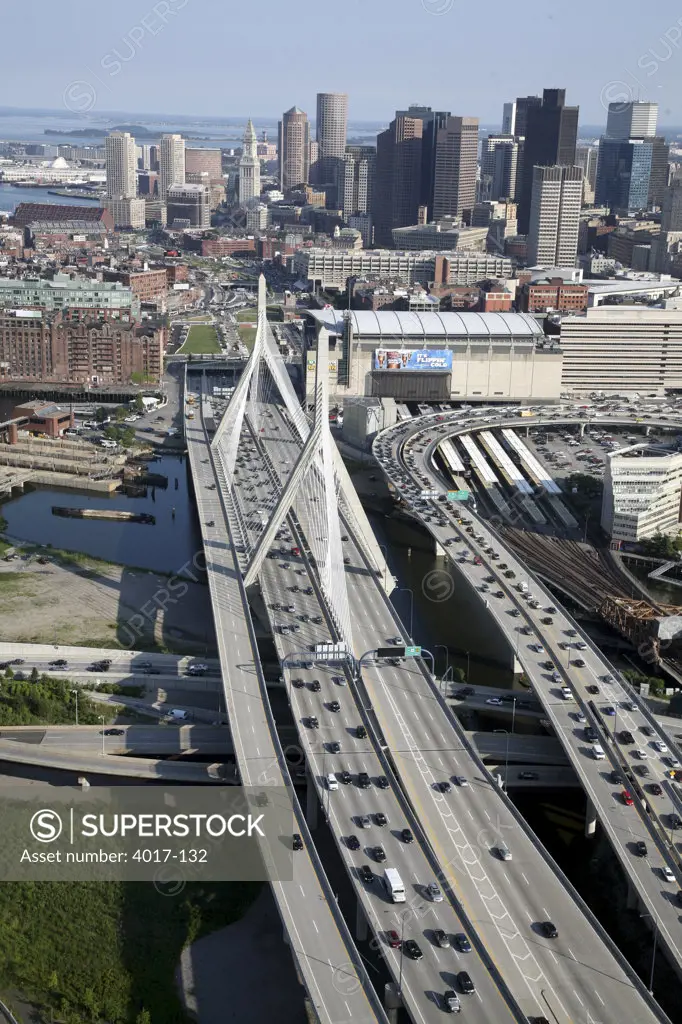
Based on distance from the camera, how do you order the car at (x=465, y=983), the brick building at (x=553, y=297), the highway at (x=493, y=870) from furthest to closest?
the brick building at (x=553, y=297) < the highway at (x=493, y=870) < the car at (x=465, y=983)

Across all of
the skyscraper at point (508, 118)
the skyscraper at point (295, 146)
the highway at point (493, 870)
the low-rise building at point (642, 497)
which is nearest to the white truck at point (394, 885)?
the highway at point (493, 870)

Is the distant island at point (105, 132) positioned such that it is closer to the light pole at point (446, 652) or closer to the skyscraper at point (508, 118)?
the skyscraper at point (508, 118)

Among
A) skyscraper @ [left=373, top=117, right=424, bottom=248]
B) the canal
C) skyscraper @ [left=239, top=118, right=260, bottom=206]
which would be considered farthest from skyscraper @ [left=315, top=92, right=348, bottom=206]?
the canal

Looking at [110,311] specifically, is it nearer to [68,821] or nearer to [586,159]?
[68,821]

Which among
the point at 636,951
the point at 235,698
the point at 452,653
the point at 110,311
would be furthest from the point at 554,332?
the point at 636,951

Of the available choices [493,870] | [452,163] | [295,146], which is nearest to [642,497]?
[493,870]

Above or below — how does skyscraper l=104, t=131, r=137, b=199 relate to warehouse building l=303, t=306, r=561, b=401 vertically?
above

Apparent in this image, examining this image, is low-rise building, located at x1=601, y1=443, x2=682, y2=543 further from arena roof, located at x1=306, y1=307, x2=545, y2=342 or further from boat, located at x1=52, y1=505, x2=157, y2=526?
arena roof, located at x1=306, y1=307, x2=545, y2=342
